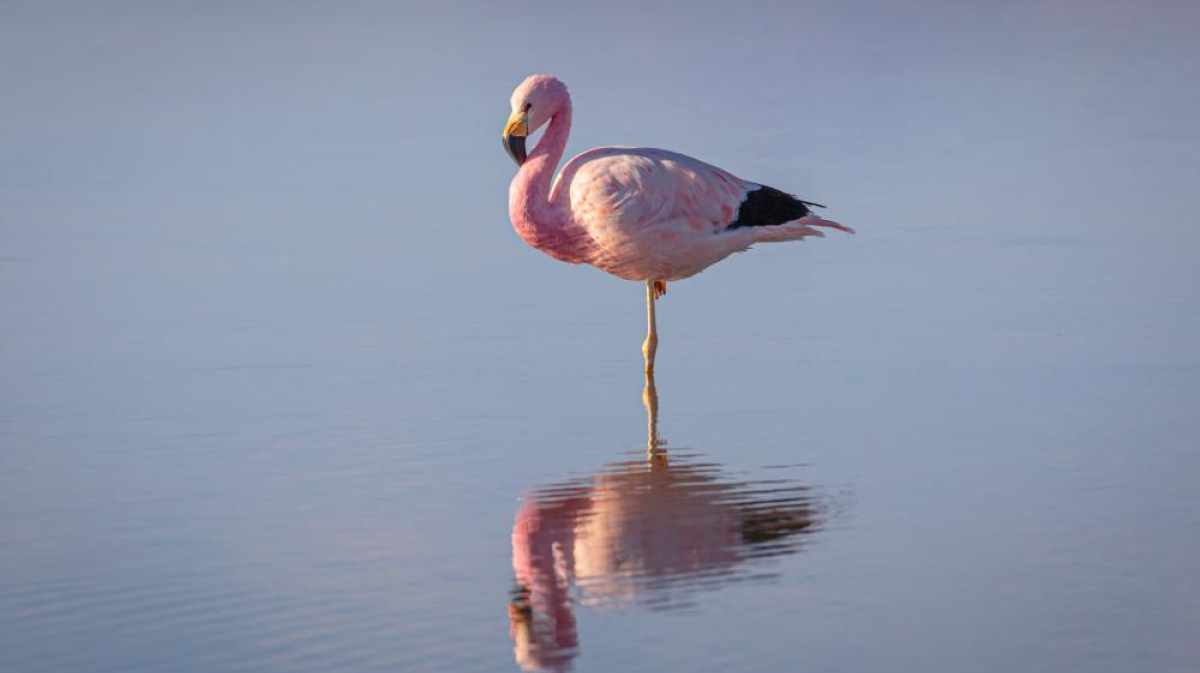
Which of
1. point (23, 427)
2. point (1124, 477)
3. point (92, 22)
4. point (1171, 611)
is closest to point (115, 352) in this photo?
point (23, 427)

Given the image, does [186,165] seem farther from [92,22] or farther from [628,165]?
[92,22]

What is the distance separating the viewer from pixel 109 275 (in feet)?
34.6

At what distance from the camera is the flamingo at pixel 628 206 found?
8.59 m

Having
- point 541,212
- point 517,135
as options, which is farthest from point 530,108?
point 541,212

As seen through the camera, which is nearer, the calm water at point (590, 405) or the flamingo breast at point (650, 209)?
the calm water at point (590, 405)

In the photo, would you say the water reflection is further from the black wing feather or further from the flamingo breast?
the black wing feather

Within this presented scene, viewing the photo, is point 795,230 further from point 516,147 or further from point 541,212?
point 516,147

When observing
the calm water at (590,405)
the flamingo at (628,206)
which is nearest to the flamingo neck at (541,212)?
the flamingo at (628,206)

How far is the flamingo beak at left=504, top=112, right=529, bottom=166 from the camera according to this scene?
8.88 m

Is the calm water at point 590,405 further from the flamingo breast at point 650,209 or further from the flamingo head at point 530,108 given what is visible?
the flamingo head at point 530,108

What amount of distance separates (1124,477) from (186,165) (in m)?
9.20

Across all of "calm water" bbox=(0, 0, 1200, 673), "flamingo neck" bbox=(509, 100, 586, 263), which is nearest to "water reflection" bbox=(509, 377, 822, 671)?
"calm water" bbox=(0, 0, 1200, 673)

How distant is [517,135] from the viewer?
891 cm

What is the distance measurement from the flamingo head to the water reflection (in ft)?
7.48
